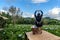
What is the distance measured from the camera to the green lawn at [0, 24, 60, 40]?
20.2 feet

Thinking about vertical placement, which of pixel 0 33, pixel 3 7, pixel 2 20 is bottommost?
pixel 0 33

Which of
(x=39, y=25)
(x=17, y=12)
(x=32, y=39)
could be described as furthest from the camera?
(x=17, y=12)

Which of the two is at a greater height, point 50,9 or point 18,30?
point 50,9

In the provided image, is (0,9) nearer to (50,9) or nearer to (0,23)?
(0,23)

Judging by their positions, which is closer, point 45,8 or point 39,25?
point 39,25

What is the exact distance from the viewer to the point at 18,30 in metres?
6.32

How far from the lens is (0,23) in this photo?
6230mm

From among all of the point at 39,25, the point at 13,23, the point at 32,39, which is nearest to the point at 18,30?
the point at 13,23

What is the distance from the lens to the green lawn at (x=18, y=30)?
6160 millimetres

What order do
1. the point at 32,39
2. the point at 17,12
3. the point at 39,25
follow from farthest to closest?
the point at 17,12, the point at 39,25, the point at 32,39

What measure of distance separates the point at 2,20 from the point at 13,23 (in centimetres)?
34

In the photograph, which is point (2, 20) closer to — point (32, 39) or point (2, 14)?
point (2, 14)

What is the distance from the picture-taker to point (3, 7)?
629 centimetres

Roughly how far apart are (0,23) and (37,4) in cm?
124
